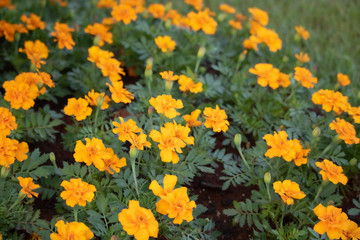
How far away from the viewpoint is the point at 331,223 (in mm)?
1485

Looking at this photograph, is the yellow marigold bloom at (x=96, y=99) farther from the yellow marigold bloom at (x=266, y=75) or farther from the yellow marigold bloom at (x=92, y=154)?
the yellow marigold bloom at (x=266, y=75)

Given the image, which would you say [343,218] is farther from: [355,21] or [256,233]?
[355,21]

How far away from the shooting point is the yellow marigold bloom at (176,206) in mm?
1380

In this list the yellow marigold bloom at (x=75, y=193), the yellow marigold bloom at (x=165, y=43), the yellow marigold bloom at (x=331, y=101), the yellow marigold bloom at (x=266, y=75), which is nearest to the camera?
the yellow marigold bloom at (x=75, y=193)

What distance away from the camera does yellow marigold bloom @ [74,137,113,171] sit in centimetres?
151

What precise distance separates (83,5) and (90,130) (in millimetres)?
1861

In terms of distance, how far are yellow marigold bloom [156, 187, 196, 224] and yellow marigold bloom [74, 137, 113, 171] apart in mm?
279

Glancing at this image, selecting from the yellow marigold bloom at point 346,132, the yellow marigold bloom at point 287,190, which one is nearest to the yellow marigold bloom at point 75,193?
the yellow marigold bloom at point 287,190

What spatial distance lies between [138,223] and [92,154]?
1.10ft

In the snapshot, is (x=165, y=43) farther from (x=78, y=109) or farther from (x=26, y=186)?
(x=26, y=186)

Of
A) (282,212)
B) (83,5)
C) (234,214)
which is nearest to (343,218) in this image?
(282,212)

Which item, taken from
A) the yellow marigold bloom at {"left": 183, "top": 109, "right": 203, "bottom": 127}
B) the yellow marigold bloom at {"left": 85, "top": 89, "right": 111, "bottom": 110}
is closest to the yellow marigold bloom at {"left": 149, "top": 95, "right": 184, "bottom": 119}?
the yellow marigold bloom at {"left": 183, "top": 109, "right": 203, "bottom": 127}

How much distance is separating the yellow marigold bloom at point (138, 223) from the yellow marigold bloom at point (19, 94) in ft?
2.40

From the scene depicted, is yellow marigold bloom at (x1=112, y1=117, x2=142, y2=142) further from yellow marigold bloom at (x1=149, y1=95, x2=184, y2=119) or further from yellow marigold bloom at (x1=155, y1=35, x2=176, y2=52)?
yellow marigold bloom at (x1=155, y1=35, x2=176, y2=52)
